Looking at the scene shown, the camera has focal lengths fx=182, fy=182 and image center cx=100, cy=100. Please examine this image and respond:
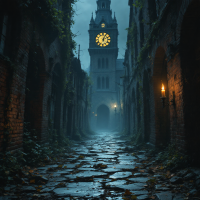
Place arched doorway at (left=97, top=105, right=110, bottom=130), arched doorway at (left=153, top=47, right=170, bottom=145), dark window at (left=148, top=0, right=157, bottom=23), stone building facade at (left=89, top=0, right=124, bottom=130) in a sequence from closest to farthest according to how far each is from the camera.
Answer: arched doorway at (left=153, top=47, right=170, bottom=145), dark window at (left=148, top=0, right=157, bottom=23), stone building facade at (left=89, top=0, right=124, bottom=130), arched doorway at (left=97, top=105, right=110, bottom=130)

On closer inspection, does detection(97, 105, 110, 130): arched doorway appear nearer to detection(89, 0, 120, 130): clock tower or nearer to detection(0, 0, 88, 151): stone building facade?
detection(89, 0, 120, 130): clock tower

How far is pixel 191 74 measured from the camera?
4457 millimetres

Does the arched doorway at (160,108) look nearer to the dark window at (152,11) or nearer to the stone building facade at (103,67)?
the dark window at (152,11)

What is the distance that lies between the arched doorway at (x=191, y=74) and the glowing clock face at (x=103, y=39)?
32.0 meters

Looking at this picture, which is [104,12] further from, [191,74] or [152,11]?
[191,74]

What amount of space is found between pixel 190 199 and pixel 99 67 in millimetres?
33609

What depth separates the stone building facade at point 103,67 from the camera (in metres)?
33.4

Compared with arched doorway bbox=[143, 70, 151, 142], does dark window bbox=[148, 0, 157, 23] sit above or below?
above

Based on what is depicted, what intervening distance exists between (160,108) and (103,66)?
28900 mm

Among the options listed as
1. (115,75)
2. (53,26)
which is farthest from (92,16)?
(53,26)

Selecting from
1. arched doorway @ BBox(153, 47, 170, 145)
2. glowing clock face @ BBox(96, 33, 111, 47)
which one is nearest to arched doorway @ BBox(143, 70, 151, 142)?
arched doorway @ BBox(153, 47, 170, 145)

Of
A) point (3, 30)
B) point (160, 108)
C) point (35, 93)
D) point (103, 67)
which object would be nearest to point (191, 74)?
point (160, 108)

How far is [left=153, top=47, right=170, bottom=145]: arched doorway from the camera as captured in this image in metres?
7.00

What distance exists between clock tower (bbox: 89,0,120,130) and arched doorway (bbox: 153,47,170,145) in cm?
2566
